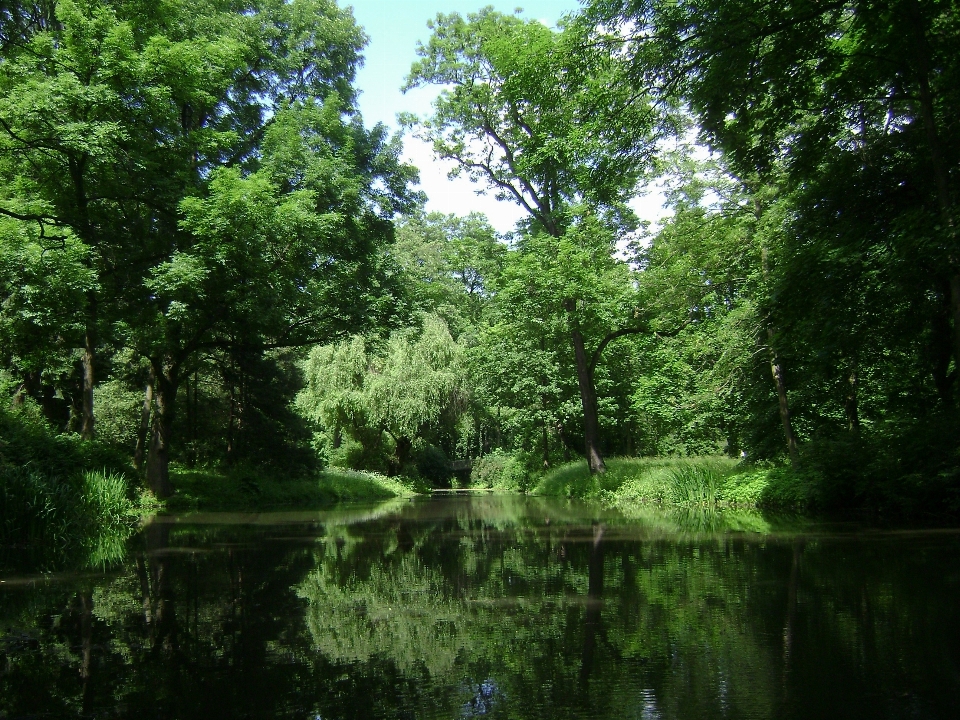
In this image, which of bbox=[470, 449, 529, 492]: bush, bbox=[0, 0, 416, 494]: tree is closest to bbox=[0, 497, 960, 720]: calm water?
bbox=[0, 0, 416, 494]: tree

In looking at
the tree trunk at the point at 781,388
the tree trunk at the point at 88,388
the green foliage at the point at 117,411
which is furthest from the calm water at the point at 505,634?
the green foliage at the point at 117,411

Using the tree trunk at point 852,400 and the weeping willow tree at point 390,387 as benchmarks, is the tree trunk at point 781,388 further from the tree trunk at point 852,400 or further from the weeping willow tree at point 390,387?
the weeping willow tree at point 390,387

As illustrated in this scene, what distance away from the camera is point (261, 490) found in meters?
21.9

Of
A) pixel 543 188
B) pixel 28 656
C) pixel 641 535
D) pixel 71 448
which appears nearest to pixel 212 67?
pixel 71 448

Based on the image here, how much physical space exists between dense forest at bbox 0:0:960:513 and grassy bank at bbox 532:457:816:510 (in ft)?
1.50

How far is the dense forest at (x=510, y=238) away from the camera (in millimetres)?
9109

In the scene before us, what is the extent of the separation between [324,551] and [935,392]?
426 inches

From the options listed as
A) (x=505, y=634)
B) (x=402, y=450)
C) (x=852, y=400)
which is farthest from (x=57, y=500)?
(x=402, y=450)

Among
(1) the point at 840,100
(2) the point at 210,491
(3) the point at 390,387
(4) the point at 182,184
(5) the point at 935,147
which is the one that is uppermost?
(4) the point at 182,184

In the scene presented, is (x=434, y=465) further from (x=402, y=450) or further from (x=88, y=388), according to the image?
(x=88, y=388)

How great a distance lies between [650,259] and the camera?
2144 centimetres

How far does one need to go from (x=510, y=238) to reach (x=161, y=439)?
1209 cm

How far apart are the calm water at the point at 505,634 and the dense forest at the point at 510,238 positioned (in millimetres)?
4383

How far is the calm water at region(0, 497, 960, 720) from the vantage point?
3.06 m
